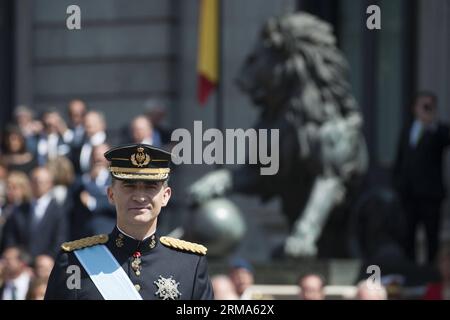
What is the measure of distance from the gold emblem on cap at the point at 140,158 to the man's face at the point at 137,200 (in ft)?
0.37

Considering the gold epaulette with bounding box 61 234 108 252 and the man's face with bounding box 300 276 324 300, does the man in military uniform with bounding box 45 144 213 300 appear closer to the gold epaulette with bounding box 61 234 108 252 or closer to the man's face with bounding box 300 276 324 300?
the gold epaulette with bounding box 61 234 108 252

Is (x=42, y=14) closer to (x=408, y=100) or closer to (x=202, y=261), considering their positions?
(x=408, y=100)

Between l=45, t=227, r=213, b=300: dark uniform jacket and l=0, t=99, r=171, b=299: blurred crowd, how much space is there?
4.54 m

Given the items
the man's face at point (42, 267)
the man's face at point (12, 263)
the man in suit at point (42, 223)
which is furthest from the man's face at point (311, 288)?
the man in suit at point (42, 223)

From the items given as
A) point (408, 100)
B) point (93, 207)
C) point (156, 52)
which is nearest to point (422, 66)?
point (408, 100)

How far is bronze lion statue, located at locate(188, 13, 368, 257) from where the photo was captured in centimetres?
1583

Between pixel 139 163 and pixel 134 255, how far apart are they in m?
0.34

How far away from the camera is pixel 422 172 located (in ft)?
50.8

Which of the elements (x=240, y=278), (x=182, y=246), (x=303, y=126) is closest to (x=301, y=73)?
(x=303, y=126)

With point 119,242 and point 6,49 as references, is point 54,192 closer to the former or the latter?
point 119,242

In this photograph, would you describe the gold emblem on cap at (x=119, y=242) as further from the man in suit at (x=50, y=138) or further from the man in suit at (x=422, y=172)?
the man in suit at (x=50, y=138)

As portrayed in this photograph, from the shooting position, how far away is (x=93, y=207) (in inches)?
561
